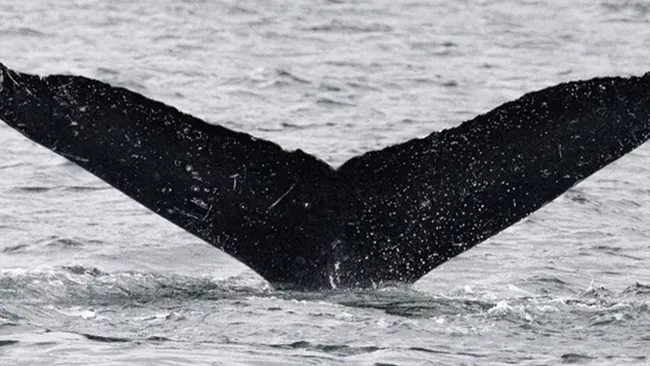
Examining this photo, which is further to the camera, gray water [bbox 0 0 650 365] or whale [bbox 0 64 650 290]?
gray water [bbox 0 0 650 365]

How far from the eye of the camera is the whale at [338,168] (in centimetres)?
695

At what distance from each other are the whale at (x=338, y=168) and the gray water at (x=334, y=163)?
0.41 metres

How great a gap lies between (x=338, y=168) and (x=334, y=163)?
702cm

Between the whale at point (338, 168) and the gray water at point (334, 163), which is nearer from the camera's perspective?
the whale at point (338, 168)

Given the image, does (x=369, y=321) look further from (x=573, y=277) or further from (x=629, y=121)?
(x=573, y=277)

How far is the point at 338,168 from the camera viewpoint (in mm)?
7234

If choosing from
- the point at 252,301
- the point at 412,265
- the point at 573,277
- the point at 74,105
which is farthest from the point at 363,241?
the point at 573,277

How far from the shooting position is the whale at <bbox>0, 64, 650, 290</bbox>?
695 cm

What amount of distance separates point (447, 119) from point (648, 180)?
3287 millimetres

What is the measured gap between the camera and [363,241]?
24.4ft

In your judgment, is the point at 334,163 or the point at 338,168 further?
the point at 334,163

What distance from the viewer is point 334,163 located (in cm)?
1425

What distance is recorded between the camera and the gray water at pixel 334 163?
7.41 meters

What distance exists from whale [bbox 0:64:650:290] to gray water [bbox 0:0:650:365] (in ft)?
1.36
